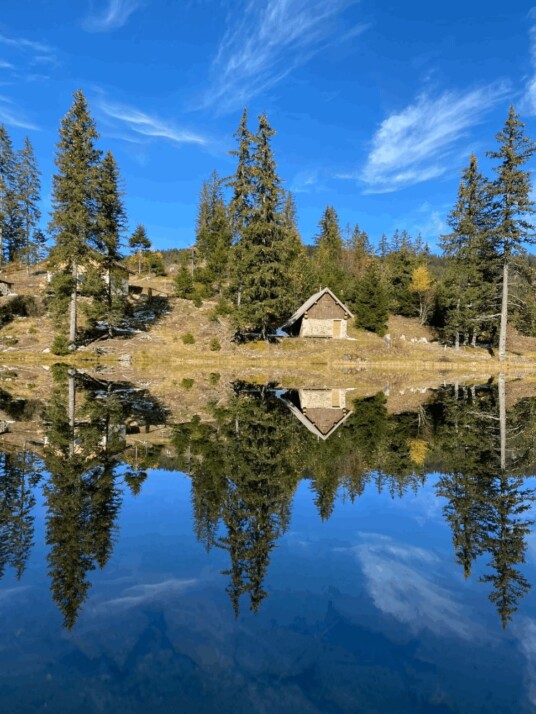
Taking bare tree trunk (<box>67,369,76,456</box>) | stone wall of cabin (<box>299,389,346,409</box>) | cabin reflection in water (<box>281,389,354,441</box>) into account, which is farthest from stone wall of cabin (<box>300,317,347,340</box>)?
bare tree trunk (<box>67,369,76,456</box>)

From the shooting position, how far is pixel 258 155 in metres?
41.5

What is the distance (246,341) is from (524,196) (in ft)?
88.6

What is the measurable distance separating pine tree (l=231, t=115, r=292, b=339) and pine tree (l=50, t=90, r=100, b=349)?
1244cm

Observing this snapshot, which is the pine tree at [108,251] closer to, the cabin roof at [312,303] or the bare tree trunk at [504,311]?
the cabin roof at [312,303]

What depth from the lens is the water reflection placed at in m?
5.96

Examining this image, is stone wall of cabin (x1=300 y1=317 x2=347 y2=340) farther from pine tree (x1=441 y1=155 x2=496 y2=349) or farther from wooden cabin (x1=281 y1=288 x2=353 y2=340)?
pine tree (x1=441 y1=155 x2=496 y2=349)

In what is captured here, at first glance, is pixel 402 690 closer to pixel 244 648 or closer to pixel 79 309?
pixel 244 648

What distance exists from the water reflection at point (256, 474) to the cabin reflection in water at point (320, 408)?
0.15m

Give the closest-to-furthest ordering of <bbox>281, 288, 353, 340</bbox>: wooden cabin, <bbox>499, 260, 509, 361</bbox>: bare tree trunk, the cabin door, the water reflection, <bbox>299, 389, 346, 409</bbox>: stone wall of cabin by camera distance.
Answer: the water reflection, <bbox>299, 389, 346, 409</bbox>: stone wall of cabin, <bbox>499, 260, 509, 361</bbox>: bare tree trunk, <bbox>281, 288, 353, 340</bbox>: wooden cabin, the cabin door

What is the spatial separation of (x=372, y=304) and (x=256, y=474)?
4267 cm

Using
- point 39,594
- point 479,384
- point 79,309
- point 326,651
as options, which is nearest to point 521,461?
point 326,651

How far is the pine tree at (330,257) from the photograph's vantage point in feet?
197

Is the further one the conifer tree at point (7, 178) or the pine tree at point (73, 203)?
the conifer tree at point (7, 178)

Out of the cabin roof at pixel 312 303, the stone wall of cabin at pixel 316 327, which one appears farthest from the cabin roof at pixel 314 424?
the stone wall of cabin at pixel 316 327
